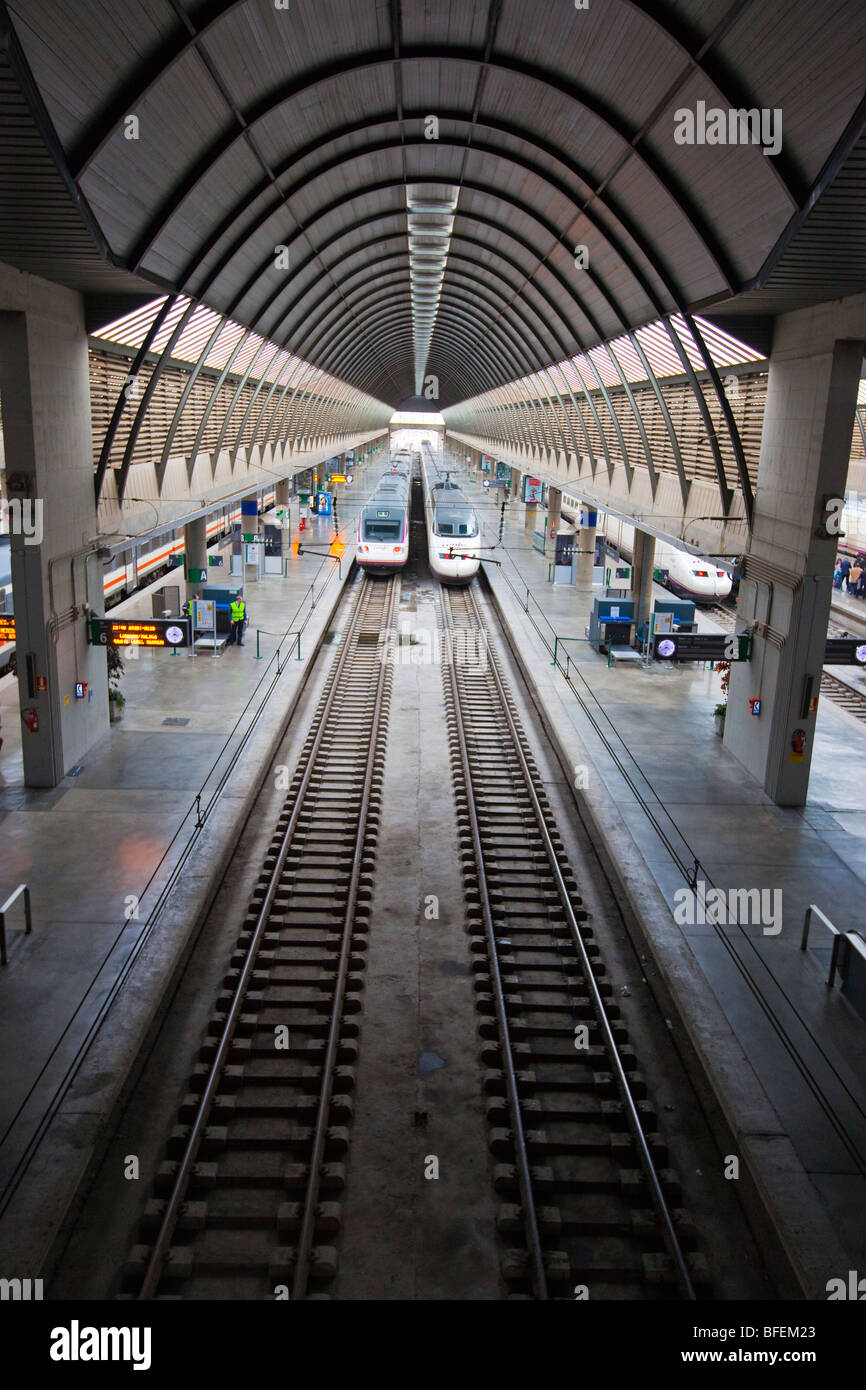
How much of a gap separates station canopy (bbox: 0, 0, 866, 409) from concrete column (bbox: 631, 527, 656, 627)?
18.9ft

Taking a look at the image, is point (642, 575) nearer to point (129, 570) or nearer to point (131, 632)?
point (131, 632)

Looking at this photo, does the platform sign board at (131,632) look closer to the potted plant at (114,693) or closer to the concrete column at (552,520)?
the potted plant at (114,693)

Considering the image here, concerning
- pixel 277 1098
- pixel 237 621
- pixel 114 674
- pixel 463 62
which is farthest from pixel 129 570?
pixel 277 1098

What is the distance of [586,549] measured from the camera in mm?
36219

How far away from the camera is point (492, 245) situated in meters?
26.1

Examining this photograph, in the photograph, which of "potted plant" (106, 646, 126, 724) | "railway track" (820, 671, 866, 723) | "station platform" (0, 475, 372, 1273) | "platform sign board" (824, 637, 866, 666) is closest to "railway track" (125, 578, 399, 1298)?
"station platform" (0, 475, 372, 1273)

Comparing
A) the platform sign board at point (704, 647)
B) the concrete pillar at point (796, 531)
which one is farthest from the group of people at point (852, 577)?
the concrete pillar at point (796, 531)

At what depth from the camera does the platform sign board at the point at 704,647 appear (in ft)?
54.1

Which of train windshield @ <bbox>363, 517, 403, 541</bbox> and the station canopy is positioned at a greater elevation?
the station canopy

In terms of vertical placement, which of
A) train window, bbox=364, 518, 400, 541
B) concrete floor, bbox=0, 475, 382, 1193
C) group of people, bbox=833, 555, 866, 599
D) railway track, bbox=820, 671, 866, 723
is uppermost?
train window, bbox=364, 518, 400, 541

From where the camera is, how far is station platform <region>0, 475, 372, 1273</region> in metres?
7.82

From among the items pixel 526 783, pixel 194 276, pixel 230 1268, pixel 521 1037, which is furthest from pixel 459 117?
pixel 230 1268

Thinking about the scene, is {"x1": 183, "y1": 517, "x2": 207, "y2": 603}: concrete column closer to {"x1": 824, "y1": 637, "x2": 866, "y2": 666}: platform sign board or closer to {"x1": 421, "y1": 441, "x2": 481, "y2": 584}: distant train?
{"x1": 421, "y1": 441, "x2": 481, "y2": 584}: distant train
